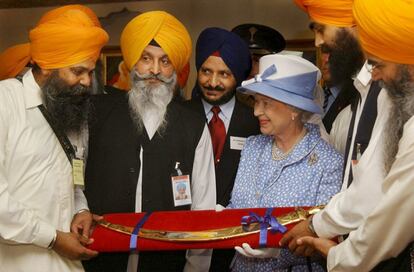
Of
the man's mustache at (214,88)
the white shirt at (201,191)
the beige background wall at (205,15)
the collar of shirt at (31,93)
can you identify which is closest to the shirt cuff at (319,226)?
the white shirt at (201,191)

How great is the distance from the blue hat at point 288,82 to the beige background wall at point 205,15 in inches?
121

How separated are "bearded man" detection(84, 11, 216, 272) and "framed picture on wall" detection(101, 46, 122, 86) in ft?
10.0

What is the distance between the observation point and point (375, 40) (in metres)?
2.24

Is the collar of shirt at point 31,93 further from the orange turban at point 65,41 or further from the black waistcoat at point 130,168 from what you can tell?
the black waistcoat at point 130,168

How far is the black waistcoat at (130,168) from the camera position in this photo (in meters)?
3.33

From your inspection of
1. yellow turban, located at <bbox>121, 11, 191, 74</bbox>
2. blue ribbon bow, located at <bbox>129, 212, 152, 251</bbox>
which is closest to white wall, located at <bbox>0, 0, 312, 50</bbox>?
yellow turban, located at <bbox>121, 11, 191, 74</bbox>

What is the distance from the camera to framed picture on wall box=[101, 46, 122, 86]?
21.6 ft

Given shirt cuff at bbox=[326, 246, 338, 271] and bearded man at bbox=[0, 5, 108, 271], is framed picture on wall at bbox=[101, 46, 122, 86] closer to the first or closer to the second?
bearded man at bbox=[0, 5, 108, 271]

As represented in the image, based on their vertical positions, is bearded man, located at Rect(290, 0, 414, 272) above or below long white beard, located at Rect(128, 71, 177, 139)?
above

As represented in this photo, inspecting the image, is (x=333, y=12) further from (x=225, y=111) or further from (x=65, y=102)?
(x=65, y=102)

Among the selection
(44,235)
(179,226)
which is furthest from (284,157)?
(44,235)

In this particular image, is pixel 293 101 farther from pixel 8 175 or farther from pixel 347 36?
pixel 8 175

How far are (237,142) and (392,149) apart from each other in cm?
149

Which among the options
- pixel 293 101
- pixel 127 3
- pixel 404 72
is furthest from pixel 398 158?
pixel 127 3
